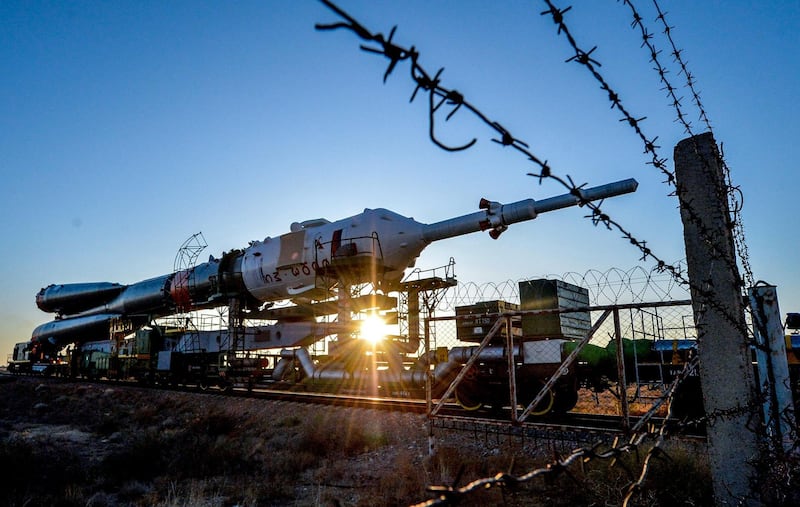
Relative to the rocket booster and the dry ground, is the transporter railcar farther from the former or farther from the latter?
the dry ground

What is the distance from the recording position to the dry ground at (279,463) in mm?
7473

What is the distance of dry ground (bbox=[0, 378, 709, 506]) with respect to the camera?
7.47 metres

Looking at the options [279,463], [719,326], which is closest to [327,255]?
[279,463]

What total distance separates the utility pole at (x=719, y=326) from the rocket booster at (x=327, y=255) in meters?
9.15

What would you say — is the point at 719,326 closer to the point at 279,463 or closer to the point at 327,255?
the point at 279,463

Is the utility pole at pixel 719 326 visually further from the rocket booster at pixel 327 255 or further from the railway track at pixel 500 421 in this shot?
the rocket booster at pixel 327 255

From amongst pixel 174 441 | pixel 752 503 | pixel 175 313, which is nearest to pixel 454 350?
pixel 174 441

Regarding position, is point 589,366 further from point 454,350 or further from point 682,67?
point 682,67

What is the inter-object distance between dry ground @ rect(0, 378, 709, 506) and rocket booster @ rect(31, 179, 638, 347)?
478cm

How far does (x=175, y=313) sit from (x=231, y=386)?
27.0 feet

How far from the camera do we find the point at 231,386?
19.0 meters

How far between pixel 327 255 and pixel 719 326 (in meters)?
14.7

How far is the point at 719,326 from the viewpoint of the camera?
11.3 feet

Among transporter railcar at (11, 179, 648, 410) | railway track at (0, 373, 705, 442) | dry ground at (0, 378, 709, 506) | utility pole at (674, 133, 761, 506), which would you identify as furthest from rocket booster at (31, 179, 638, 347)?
utility pole at (674, 133, 761, 506)
